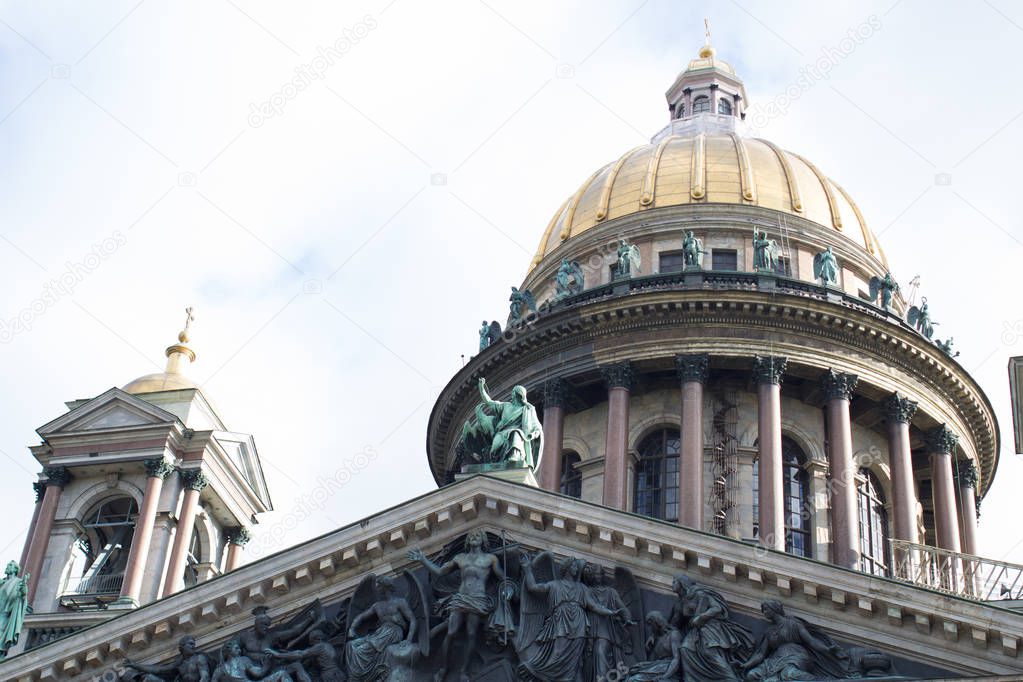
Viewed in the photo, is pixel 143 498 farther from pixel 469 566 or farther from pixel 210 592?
pixel 469 566

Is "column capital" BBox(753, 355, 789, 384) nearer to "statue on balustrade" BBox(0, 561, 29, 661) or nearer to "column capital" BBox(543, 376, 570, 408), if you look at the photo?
"column capital" BBox(543, 376, 570, 408)

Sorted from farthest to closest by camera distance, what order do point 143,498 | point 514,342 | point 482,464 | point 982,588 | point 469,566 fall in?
point 514,342 < point 143,498 < point 982,588 < point 482,464 < point 469,566

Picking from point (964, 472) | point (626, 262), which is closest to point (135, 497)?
point (626, 262)

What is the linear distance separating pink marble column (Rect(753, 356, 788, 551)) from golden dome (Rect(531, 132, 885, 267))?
24.7 feet

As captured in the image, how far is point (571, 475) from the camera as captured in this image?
45469 millimetres

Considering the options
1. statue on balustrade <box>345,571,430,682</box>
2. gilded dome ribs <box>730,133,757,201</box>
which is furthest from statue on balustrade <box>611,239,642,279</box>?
statue on balustrade <box>345,571,430,682</box>

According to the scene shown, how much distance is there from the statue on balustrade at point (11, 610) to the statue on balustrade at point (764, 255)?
22.8 meters

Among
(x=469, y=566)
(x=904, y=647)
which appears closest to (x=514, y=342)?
(x=469, y=566)

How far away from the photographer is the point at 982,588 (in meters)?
Result: 34.0

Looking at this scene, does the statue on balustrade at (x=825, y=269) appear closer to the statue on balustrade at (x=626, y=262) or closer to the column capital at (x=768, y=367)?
the column capital at (x=768, y=367)

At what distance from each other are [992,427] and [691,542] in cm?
2444

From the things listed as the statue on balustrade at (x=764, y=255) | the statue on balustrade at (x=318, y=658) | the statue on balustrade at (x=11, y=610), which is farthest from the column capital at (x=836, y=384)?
the statue on balustrade at (x=11, y=610)

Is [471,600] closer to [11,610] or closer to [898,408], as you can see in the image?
[11,610]

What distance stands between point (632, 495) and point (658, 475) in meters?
1.12
